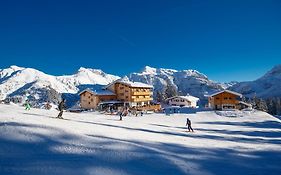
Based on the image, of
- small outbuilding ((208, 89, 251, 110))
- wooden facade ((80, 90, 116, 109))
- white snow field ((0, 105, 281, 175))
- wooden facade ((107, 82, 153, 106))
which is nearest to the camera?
white snow field ((0, 105, 281, 175))

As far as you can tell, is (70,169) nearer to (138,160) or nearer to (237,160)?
(138,160)

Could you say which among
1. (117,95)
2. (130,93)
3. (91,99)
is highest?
(130,93)

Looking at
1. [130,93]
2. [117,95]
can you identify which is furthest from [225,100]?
[117,95]

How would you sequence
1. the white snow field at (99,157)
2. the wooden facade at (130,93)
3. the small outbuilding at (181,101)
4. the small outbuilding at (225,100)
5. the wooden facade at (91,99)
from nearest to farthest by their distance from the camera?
1. the white snow field at (99,157)
2. the small outbuilding at (225,100)
3. the wooden facade at (91,99)
4. the wooden facade at (130,93)
5. the small outbuilding at (181,101)

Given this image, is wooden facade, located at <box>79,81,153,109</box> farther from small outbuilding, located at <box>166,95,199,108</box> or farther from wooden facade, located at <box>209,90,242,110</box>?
small outbuilding, located at <box>166,95,199,108</box>

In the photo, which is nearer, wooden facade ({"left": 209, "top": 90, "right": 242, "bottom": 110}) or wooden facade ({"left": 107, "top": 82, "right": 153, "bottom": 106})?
wooden facade ({"left": 209, "top": 90, "right": 242, "bottom": 110})

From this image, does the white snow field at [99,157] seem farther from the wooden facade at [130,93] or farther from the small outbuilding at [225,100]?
the wooden facade at [130,93]

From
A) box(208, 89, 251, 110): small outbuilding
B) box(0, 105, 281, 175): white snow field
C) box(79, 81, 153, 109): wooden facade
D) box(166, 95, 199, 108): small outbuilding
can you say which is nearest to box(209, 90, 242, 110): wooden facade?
box(208, 89, 251, 110): small outbuilding

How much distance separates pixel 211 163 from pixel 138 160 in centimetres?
452

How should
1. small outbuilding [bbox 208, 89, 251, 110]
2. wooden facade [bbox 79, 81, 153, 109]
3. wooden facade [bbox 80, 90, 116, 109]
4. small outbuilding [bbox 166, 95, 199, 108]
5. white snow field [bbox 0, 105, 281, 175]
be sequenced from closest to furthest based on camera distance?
white snow field [bbox 0, 105, 281, 175]
small outbuilding [bbox 208, 89, 251, 110]
wooden facade [bbox 80, 90, 116, 109]
wooden facade [bbox 79, 81, 153, 109]
small outbuilding [bbox 166, 95, 199, 108]

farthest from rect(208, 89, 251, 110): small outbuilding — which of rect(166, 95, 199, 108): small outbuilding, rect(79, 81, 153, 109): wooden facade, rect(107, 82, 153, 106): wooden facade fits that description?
rect(166, 95, 199, 108): small outbuilding

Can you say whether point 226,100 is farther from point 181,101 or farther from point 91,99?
point 91,99

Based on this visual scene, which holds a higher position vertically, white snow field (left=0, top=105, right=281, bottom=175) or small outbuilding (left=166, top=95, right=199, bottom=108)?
small outbuilding (left=166, top=95, right=199, bottom=108)

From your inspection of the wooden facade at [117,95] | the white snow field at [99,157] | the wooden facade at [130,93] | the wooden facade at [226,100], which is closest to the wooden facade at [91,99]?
the wooden facade at [117,95]
